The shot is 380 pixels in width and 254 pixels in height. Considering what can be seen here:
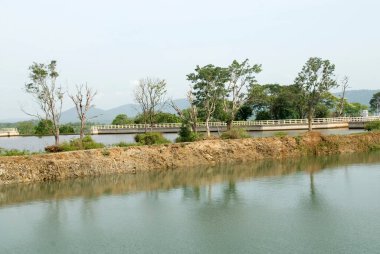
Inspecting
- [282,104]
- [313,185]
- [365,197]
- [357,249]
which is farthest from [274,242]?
[282,104]

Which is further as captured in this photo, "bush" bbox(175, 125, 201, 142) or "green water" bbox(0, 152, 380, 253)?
"bush" bbox(175, 125, 201, 142)

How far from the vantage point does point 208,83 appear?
58562 millimetres

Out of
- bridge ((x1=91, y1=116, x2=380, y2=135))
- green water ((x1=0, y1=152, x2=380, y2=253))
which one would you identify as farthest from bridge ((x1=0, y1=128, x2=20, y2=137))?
green water ((x1=0, y1=152, x2=380, y2=253))

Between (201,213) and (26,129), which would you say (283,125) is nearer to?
(26,129)

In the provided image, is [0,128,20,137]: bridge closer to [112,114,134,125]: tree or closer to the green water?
[112,114,134,125]: tree

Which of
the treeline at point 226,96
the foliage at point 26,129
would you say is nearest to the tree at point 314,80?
the treeline at point 226,96

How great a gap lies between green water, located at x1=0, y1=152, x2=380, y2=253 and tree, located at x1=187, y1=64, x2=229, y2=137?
26.3 m

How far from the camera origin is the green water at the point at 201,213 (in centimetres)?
1559

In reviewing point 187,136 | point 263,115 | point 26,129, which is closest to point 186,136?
point 187,136

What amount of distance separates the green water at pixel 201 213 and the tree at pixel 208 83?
86.3 ft

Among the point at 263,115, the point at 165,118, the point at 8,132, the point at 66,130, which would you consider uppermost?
the point at 165,118

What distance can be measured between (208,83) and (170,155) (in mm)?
24847

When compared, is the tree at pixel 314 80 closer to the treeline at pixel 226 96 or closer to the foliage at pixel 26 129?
the treeline at pixel 226 96

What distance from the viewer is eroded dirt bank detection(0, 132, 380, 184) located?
3036 cm
